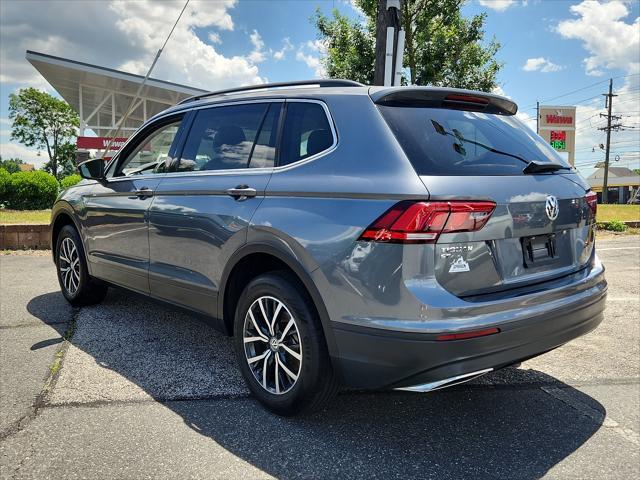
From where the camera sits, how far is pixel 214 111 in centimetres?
380

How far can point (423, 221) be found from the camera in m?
2.35

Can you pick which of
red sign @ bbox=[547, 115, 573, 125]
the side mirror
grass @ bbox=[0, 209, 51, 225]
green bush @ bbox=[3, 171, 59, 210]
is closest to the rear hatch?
the side mirror

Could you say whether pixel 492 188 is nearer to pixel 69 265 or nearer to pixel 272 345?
pixel 272 345

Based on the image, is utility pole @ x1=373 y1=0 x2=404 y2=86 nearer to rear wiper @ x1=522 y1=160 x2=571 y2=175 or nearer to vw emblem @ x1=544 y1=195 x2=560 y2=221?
rear wiper @ x1=522 y1=160 x2=571 y2=175

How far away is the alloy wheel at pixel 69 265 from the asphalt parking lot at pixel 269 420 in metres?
0.89

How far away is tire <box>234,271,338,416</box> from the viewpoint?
274cm

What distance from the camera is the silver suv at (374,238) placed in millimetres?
2385

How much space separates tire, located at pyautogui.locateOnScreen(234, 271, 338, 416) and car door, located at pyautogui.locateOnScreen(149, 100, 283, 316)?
33 centimetres

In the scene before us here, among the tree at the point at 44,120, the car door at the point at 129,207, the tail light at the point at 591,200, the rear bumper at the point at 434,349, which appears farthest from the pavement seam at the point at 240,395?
the tree at the point at 44,120

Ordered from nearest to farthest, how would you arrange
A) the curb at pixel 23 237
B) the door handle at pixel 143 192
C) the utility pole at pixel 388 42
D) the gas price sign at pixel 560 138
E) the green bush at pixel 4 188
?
the door handle at pixel 143 192 < the utility pole at pixel 388 42 < the curb at pixel 23 237 < the green bush at pixel 4 188 < the gas price sign at pixel 560 138

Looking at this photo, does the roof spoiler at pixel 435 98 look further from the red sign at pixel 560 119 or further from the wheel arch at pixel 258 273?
the red sign at pixel 560 119

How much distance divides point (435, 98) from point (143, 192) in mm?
2330

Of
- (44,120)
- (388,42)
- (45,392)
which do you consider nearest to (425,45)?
(388,42)

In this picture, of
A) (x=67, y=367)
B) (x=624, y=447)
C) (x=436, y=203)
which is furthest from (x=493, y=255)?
(x=67, y=367)
